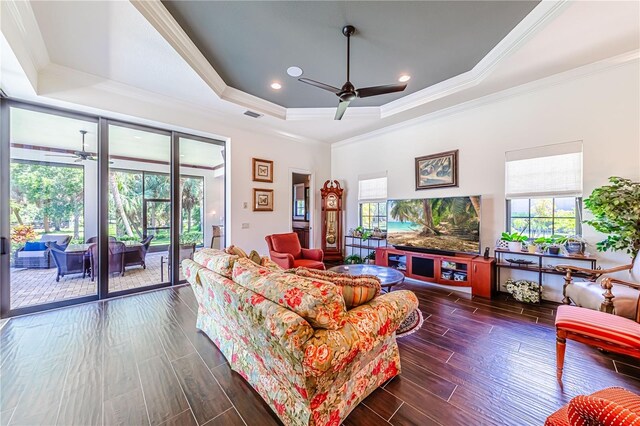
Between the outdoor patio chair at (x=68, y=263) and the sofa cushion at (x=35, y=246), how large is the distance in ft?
0.52

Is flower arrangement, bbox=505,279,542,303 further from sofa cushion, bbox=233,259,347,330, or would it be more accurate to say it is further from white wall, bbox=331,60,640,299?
sofa cushion, bbox=233,259,347,330

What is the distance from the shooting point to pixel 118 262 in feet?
12.5

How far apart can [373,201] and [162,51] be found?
446 centimetres

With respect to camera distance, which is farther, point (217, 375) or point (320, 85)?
point (320, 85)

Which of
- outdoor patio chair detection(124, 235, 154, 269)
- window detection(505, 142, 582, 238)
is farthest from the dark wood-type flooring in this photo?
window detection(505, 142, 582, 238)

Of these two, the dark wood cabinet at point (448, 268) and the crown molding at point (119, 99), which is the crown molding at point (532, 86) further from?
the crown molding at point (119, 99)

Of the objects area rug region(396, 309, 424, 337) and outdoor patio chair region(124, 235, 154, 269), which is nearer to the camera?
area rug region(396, 309, 424, 337)

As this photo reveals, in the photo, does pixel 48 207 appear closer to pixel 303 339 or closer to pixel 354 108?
pixel 303 339

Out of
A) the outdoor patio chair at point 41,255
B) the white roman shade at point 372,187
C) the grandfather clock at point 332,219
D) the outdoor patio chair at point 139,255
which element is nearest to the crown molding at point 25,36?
the outdoor patio chair at point 41,255

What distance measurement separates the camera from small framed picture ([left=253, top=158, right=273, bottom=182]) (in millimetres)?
5059

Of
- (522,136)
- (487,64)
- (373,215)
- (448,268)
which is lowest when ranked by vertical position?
(448,268)

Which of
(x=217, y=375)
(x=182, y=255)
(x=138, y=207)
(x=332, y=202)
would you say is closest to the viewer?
(x=217, y=375)

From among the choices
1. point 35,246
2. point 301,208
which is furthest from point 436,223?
point 35,246

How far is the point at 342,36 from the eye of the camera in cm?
270
